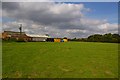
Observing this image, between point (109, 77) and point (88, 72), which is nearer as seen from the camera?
point (109, 77)

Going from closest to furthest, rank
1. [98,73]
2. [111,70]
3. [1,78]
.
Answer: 1. [1,78]
2. [98,73]
3. [111,70]

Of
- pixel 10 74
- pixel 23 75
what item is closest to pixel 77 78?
pixel 23 75

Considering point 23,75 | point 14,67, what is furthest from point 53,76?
point 14,67

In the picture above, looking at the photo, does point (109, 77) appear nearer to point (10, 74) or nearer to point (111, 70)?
point (111, 70)

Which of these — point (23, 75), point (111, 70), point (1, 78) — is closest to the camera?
point (1, 78)

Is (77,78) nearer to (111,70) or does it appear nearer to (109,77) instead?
(109,77)

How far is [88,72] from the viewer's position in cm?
1246

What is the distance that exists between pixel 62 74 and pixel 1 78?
11.5 feet

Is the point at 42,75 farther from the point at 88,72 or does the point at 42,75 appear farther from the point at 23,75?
the point at 88,72

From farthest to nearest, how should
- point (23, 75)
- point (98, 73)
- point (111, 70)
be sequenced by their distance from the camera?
point (111, 70) < point (98, 73) < point (23, 75)

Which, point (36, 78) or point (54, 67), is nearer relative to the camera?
point (36, 78)

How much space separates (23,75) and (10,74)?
0.84 metres

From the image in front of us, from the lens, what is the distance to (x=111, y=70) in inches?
527

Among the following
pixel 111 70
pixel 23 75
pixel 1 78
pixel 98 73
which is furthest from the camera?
pixel 111 70
